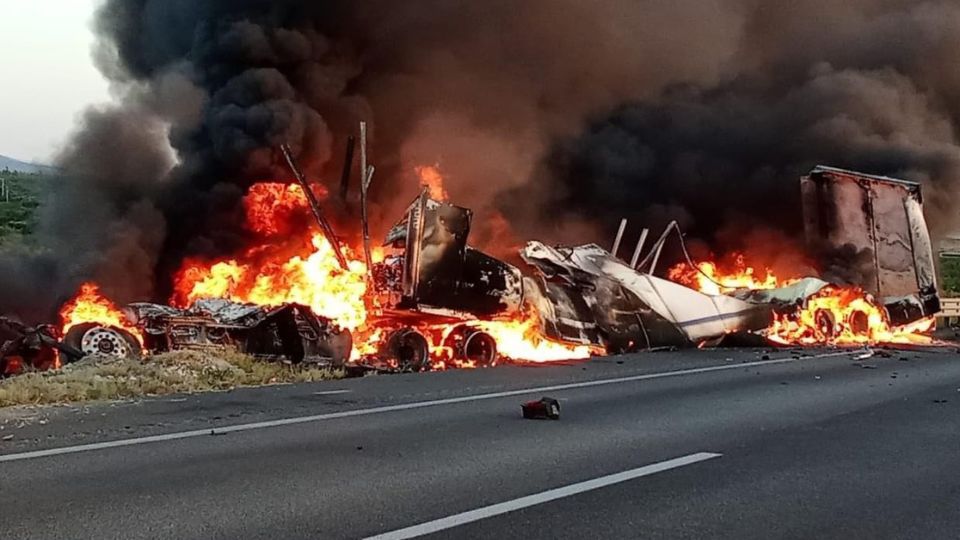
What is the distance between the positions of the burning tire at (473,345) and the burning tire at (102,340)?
4.47 m

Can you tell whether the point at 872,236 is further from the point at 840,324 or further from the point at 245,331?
the point at 245,331

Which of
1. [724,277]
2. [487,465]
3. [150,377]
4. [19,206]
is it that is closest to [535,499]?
[487,465]

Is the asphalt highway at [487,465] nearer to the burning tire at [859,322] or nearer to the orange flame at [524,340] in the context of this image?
the orange flame at [524,340]

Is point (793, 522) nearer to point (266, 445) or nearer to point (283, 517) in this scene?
point (283, 517)

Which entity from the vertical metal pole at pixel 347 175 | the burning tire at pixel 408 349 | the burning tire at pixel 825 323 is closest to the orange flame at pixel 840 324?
the burning tire at pixel 825 323

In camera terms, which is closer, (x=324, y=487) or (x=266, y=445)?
(x=324, y=487)

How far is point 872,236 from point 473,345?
33.1 ft

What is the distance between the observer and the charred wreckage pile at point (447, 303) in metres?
12.7

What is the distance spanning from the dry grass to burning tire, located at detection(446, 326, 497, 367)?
8.51 feet

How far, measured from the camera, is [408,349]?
13.8m

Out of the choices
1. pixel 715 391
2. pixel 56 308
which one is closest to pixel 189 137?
pixel 56 308

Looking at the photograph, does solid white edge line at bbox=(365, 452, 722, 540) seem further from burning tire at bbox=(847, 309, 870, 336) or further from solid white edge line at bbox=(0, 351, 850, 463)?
burning tire at bbox=(847, 309, 870, 336)

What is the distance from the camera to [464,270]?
14.0 metres

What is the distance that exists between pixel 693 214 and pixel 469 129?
6.37 m
